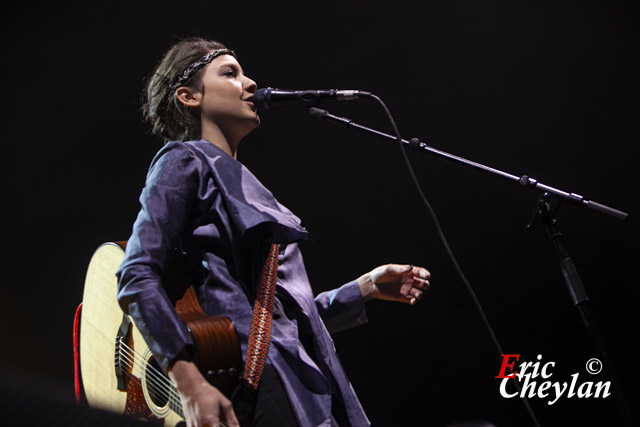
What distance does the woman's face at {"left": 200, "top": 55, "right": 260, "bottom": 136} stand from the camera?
6.10 feet

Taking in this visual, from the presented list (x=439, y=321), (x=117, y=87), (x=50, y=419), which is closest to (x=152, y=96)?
(x=117, y=87)

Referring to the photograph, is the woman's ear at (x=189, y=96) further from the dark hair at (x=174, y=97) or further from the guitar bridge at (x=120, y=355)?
the guitar bridge at (x=120, y=355)

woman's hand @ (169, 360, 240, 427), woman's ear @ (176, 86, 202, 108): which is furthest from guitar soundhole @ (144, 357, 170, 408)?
woman's ear @ (176, 86, 202, 108)

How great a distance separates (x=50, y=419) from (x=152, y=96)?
1.70 meters

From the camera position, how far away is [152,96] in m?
2.12

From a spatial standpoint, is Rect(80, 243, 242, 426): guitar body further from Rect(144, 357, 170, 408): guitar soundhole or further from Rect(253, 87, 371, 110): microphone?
Rect(253, 87, 371, 110): microphone

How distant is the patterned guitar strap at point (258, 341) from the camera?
1.28 metres

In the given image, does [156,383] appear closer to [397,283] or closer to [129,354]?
[129,354]

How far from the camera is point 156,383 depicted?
4.76 feet

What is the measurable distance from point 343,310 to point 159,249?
0.77 metres


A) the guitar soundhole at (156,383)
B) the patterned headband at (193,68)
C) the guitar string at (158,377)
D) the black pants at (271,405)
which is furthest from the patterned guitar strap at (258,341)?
the patterned headband at (193,68)

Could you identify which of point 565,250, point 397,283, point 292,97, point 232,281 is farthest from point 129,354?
point 565,250

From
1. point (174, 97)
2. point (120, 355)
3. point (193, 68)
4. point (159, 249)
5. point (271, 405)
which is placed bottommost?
point (120, 355)

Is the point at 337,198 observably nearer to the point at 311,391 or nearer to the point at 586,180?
the point at 586,180
